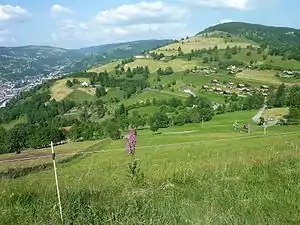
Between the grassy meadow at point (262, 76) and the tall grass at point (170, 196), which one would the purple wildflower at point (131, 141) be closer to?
the tall grass at point (170, 196)

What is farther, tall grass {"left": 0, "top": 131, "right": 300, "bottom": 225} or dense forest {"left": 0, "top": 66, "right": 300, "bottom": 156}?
dense forest {"left": 0, "top": 66, "right": 300, "bottom": 156}

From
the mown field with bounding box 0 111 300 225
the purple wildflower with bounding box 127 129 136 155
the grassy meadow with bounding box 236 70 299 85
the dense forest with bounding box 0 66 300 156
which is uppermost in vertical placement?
the purple wildflower with bounding box 127 129 136 155

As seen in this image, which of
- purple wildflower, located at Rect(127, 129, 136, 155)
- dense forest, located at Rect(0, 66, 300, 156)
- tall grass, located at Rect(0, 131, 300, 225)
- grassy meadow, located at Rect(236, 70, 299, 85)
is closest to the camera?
tall grass, located at Rect(0, 131, 300, 225)

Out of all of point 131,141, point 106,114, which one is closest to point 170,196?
point 131,141

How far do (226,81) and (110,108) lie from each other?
49168 millimetres

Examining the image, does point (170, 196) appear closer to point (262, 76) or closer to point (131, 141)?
point (131, 141)

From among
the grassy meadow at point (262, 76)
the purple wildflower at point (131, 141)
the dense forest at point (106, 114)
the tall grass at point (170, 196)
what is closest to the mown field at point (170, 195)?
the tall grass at point (170, 196)

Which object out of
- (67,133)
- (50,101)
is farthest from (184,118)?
(50,101)

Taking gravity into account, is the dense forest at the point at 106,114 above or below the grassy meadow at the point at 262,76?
below

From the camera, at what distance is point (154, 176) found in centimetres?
766

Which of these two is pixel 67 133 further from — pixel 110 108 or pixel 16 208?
pixel 16 208

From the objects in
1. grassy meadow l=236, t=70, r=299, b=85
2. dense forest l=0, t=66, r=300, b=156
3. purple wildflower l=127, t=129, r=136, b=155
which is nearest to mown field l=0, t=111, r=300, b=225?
purple wildflower l=127, t=129, r=136, b=155

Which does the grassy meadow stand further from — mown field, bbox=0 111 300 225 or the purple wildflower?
the purple wildflower

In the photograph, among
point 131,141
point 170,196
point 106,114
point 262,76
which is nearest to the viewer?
point 170,196
